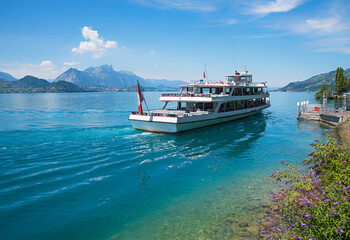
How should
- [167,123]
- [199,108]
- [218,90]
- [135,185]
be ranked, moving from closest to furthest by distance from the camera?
[135,185], [167,123], [199,108], [218,90]

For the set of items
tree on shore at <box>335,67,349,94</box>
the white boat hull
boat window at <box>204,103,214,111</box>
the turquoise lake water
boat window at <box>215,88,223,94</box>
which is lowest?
the turquoise lake water

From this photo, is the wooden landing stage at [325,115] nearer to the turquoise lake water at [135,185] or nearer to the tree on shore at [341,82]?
the turquoise lake water at [135,185]

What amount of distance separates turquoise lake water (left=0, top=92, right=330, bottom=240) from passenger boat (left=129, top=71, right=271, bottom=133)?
249 centimetres

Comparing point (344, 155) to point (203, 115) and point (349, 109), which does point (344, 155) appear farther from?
point (349, 109)

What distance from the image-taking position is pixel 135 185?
43.5 ft

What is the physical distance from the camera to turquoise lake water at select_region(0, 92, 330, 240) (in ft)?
Result: 30.1

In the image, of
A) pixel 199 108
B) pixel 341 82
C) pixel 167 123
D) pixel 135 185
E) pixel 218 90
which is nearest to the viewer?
pixel 135 185

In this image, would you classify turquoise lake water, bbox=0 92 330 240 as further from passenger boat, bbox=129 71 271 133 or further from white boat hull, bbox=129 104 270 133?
Result: passenger boat, bbox=129 71 271 133

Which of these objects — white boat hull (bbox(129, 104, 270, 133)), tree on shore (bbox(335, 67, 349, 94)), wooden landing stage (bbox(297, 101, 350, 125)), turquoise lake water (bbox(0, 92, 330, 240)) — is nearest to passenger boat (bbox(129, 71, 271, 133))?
white boat hull (bbox(129, 104, 270, 133))

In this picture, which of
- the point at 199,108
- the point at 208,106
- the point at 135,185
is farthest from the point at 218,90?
the point at 135,185

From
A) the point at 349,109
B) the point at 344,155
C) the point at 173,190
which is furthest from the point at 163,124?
the point at 349,109

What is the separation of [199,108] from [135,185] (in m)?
23.3

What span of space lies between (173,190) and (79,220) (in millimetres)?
5192

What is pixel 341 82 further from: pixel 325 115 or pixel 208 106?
pixel 208 106
